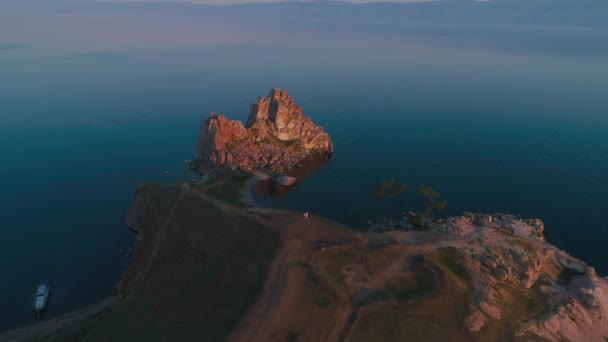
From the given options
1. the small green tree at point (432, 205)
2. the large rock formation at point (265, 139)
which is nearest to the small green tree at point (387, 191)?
the small green tree at point (432, 205)

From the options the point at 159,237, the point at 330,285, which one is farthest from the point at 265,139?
the point at 330,285

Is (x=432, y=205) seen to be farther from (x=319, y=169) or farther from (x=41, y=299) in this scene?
(x=41, y=299)

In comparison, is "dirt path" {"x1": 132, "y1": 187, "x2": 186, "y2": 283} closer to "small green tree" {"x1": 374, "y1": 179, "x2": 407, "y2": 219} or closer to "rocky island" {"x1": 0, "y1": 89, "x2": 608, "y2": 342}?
"rocky island" {"x1": 0, "y1": 89, "x2": 608, "y2": 342}

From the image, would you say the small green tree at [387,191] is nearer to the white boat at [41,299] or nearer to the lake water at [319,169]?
the lake water at [319,169]

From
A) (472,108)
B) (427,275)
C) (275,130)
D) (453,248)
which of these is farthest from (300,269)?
(472,108)

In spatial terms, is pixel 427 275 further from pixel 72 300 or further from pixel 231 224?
pixel 72 300
